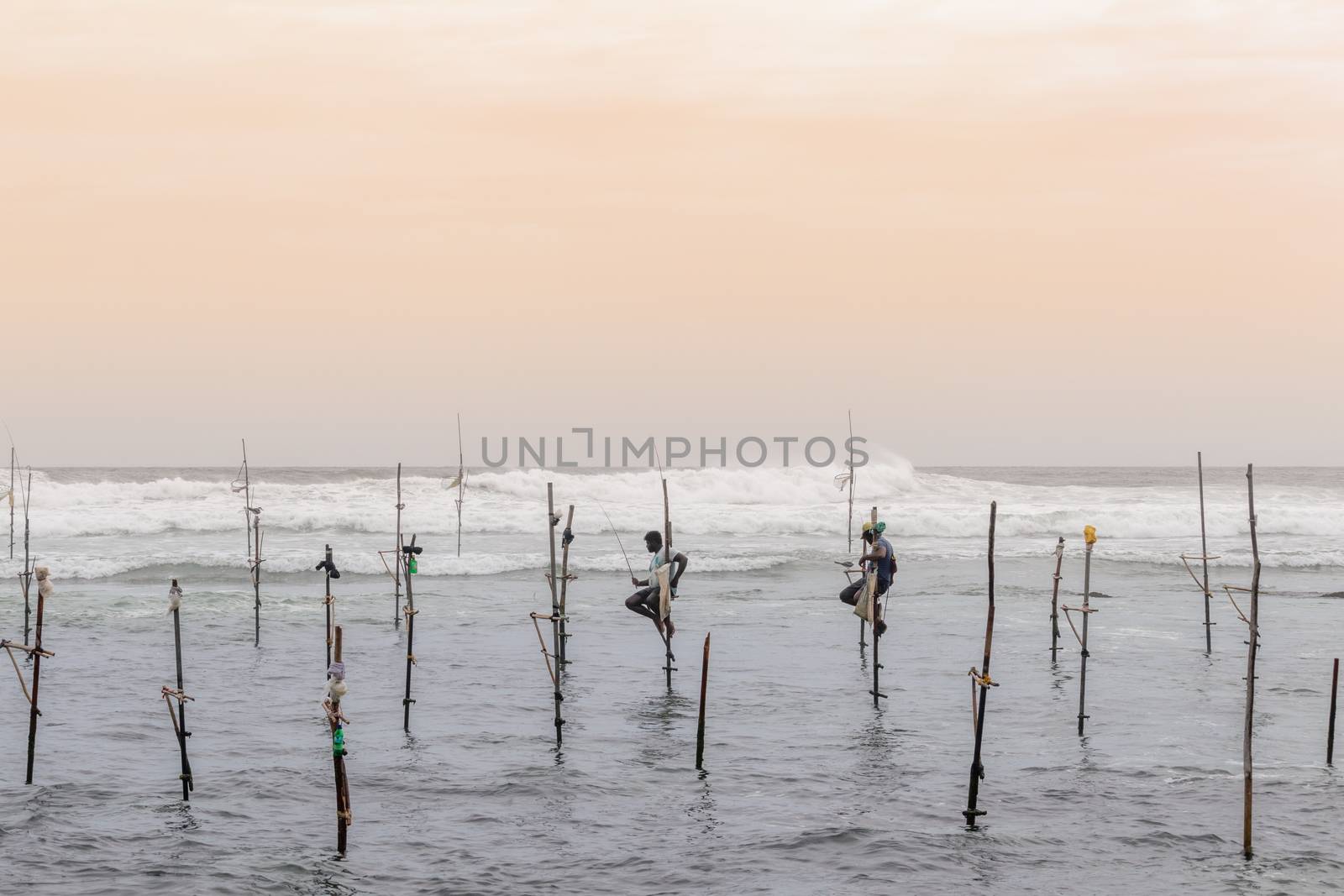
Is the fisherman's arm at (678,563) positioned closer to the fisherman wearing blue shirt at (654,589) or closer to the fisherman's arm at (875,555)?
the fisherman wearing blue shirt at (654,589)

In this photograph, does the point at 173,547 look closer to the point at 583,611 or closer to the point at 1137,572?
the point at 583,611

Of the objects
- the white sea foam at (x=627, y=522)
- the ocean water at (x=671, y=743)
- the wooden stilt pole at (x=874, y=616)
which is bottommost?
the white sea foam at (x=627, y=522)

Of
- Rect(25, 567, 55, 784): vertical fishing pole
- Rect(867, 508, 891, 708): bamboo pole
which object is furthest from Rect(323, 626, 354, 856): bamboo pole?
Rect(867, 508, 891, 708): bamboo pole

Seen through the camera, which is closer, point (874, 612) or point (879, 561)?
point (874, 612)

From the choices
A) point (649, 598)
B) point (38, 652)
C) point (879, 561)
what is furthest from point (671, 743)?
point (38, 652)

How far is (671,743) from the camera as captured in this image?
15.2 m

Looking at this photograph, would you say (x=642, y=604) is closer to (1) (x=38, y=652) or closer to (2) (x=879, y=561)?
(2) (x=879, y=561)

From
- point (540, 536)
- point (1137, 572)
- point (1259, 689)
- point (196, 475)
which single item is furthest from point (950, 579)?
point (196, 475)

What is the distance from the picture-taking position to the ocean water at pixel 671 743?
11023 millimetres

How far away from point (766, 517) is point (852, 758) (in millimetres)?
36171

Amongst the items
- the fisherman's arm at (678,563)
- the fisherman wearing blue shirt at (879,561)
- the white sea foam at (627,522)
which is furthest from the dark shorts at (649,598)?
the white sea foam at (627,522)

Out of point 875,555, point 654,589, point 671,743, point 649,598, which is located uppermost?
point 875,555

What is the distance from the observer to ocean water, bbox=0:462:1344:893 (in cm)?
1102

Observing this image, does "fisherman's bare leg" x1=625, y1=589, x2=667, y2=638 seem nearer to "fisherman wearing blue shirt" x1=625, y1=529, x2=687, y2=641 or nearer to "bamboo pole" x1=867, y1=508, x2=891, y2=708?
"fisherman wearing blue shirt" x1=625, y1=529, x2=687, y2=641
